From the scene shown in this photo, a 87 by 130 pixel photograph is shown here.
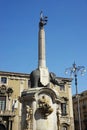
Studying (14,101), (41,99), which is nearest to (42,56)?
(41,99)

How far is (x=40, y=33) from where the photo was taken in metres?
15.1

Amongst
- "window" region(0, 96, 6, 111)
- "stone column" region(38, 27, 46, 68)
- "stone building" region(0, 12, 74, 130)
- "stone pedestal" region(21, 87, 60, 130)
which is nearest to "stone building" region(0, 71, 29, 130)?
"window" region(0, 96, 6, 111)

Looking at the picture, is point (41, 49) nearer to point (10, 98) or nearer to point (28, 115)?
point (28, 115)

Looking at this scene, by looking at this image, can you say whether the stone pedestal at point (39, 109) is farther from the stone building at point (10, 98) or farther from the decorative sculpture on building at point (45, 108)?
the stone building at point (10, 98)

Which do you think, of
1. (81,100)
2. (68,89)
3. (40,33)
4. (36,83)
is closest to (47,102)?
(36,83)

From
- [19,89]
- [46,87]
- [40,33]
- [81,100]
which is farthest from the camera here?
[81,100]

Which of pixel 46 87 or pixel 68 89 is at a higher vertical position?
pixel 68 89

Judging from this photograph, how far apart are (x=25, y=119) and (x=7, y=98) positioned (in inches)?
842

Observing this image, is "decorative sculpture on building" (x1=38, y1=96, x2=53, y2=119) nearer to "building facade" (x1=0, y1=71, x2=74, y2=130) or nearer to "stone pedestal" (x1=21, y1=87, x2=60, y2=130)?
"stone pedestal" (x1=21, y1=87, x2=60, y2=130)

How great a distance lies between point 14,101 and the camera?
3316 cm

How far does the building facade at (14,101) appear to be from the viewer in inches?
1257

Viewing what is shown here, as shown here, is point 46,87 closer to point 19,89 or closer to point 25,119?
point 25,119

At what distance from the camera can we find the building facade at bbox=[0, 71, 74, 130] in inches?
1257

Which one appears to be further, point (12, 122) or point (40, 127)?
point (12, 122)
